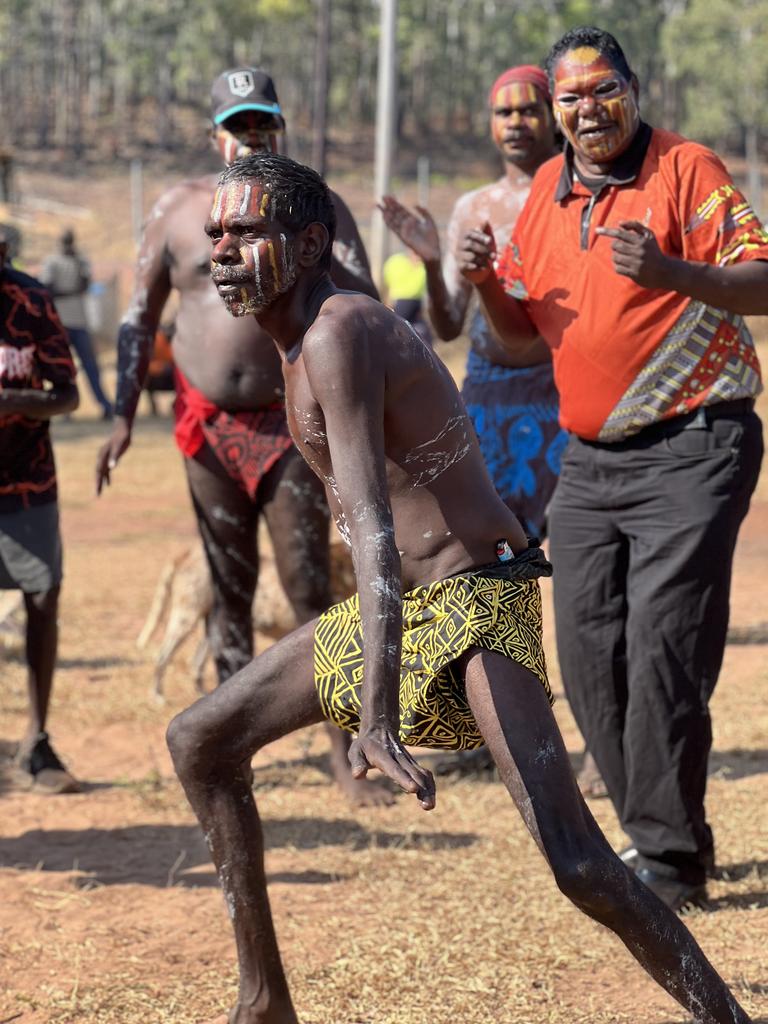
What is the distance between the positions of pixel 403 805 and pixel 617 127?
8.68 ft

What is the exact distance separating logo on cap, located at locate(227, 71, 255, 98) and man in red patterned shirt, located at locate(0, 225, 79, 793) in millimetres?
1064

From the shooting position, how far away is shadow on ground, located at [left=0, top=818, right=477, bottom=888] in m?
4.89

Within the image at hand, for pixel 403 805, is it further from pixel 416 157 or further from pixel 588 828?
pixel 416 157

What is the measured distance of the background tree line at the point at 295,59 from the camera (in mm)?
65750

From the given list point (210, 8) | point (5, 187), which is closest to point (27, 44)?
point (210, 8)

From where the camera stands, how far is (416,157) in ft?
212

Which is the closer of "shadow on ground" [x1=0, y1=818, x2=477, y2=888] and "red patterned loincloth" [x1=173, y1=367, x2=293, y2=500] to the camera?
"shadow on ground" [x1=0, y1=818, x2=477, y2=888]

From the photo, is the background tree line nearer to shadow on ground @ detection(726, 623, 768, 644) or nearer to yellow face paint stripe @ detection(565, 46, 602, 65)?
shadow on ground @ detection(726, 623, 768, 644)

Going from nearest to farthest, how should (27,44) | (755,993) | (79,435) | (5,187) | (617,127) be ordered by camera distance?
1. (755,993)
2. (617,127)
3. (79,435)
4. (5,187)
5. (27,44)

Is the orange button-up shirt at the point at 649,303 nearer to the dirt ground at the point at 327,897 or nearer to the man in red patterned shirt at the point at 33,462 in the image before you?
the dirt ground at the point at 327,897

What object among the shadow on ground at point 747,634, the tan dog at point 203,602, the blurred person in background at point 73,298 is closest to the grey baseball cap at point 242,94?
the tan dog at point 203,602

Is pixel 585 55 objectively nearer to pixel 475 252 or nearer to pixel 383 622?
pixel 475 252

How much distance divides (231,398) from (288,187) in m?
2.21

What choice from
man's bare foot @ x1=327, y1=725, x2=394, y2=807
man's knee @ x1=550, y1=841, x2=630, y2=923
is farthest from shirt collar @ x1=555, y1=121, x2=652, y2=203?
man's bare foot @ x1=327, y1=725, x2=394, y2=807
